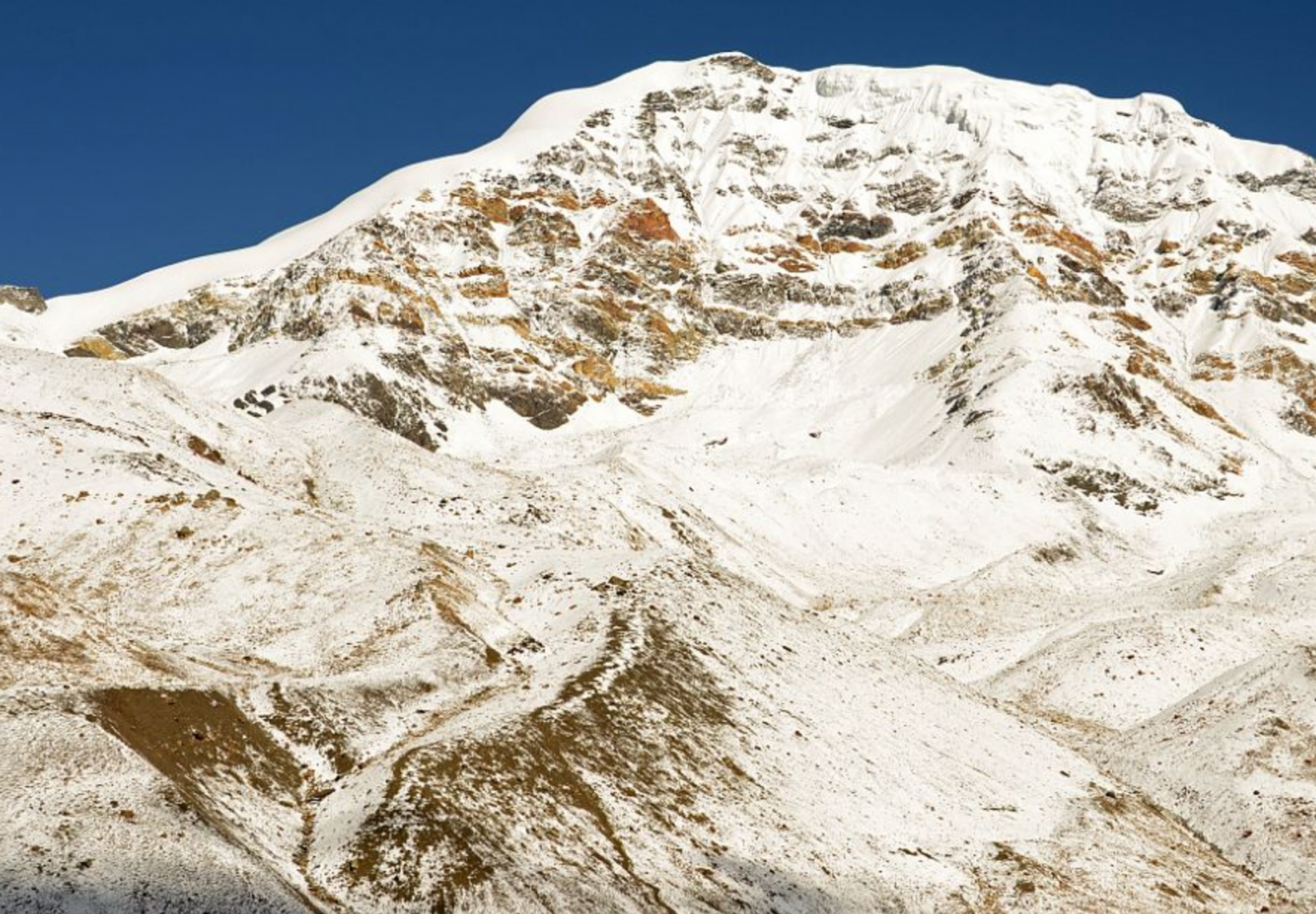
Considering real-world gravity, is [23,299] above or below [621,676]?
above

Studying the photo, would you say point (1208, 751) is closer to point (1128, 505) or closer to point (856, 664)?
point (856, 664)

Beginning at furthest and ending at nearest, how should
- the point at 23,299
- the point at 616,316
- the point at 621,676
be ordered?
1. the point at 23,299
2. the point at 616,316
3. the point at 621,676

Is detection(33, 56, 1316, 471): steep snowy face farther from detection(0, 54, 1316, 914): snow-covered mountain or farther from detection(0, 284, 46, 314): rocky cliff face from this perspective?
detection(0, 54, 1316, 914): snow-covered mountain

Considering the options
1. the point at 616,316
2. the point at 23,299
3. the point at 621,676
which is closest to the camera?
the point at 621,676

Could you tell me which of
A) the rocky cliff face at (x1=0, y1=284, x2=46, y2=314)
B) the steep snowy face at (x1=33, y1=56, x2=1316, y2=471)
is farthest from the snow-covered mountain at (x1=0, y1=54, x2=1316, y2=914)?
the rocky cliff face at (x1=0, y1=284, x2=46, y2=314)

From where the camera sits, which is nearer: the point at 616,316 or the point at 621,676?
the point at 621,676

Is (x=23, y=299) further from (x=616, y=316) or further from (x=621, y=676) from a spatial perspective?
(x=621, y=676)

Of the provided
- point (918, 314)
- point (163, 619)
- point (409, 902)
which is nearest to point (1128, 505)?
point (918, 314)

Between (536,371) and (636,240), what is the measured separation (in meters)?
49.5

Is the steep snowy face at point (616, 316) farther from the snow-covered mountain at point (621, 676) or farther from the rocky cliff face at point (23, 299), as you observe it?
the snow-covered mountain at point (621, 676)

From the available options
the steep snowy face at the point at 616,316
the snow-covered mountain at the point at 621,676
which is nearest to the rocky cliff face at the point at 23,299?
the steep snowy face at the point at 616,316

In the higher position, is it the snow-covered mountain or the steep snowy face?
the steep snowy face

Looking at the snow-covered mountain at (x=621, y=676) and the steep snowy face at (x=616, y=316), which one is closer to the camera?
the snow-covered mountain at (x=621, y=676)

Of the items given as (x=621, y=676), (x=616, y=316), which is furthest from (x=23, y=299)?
(x=621, y=676)
